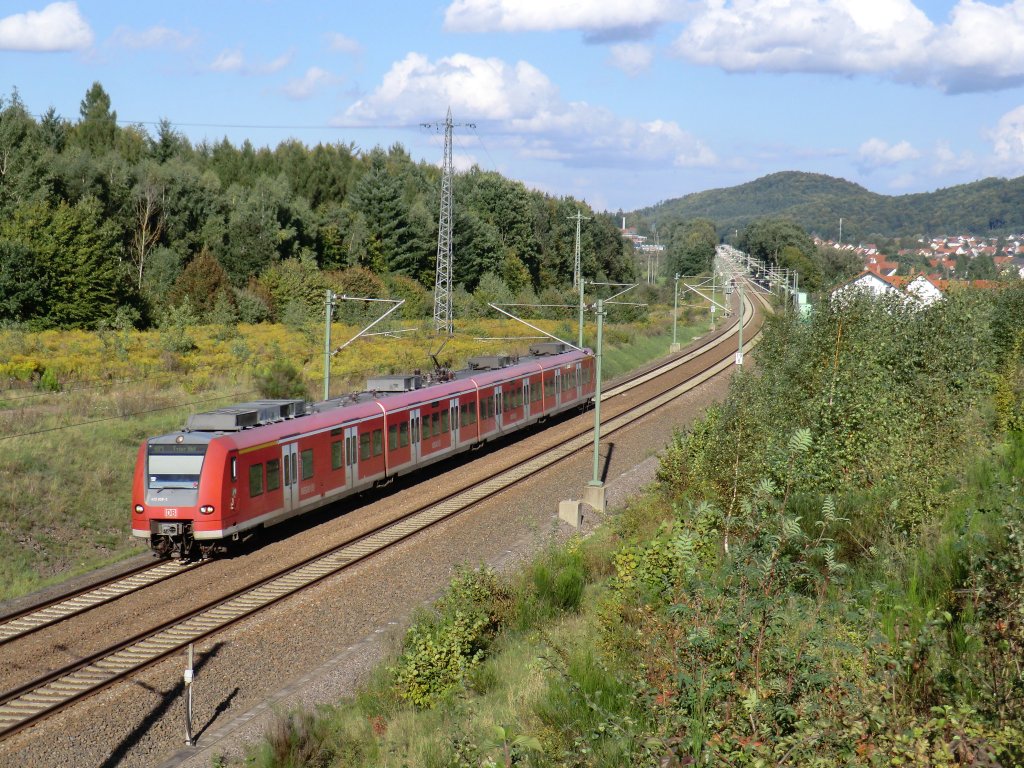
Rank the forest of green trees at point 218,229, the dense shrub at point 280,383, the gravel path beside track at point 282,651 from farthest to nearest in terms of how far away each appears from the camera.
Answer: the forest of green trees at point 218,229, the dense shrub at point 280,383, the gravel path beside track at point 282,651

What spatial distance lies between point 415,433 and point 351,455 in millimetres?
3608

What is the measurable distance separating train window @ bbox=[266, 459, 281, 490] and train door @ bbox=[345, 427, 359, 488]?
3.00 m

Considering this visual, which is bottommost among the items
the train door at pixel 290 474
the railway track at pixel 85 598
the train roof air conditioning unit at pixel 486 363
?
the railway track at pixel 85 598

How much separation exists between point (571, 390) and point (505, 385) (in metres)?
7.76

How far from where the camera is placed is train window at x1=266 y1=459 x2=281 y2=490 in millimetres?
21984

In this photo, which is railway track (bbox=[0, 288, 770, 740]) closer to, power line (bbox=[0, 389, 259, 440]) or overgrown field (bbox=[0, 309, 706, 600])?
overgrown field (bbox=[0, 309, 706, 600])

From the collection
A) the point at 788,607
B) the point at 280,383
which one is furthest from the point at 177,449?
the point at 280,383

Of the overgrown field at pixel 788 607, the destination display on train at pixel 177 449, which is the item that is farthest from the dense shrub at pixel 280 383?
the overgrown field at pixel 788 607

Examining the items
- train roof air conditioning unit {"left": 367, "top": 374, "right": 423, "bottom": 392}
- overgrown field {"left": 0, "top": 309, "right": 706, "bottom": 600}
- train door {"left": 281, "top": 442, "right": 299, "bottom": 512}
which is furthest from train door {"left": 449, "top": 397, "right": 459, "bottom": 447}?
overgrown field {"left": 0, "top": 309, "right": 706, "bottom": 600}

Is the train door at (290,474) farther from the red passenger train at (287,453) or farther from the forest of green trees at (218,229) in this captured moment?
the forest of green trees at (218,229)

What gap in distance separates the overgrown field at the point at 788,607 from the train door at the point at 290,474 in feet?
20.9

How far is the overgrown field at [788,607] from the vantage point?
22.2ft

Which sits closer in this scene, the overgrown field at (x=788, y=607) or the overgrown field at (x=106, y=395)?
the overgrown field at (x=788, y=607)

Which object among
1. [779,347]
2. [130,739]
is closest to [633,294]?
[779,347]
